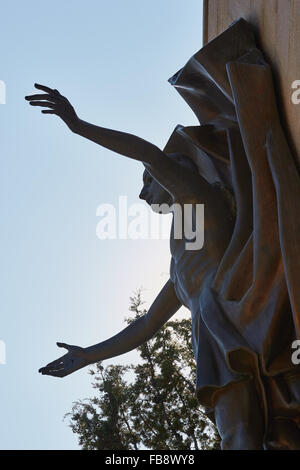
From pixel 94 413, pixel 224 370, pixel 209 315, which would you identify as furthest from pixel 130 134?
pixel 94 413

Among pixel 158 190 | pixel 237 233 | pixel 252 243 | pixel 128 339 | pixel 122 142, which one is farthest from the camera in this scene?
pixel 128 339

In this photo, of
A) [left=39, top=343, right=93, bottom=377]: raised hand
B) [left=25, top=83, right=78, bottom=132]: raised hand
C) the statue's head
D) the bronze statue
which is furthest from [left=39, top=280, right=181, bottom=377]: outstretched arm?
[left=25, top=83, right=78, bottom=132]: raised hand

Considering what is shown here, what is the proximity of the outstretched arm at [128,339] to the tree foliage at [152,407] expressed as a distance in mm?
4989

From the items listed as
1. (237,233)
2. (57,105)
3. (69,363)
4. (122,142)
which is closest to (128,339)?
(69,363)

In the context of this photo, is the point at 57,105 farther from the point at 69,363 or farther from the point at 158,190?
the point at 69,363

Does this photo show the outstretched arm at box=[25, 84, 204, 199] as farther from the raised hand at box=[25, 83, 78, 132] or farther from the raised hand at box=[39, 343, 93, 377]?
the raised hand at box=[39, 343, 93, 377]

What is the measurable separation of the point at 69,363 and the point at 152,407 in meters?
5.62

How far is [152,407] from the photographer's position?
12.8m

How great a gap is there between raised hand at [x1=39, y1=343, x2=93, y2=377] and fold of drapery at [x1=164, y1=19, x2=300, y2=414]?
1.52 m

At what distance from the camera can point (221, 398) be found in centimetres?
586

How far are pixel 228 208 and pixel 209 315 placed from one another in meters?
0.99

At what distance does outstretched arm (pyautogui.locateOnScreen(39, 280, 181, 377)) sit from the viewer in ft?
24.0

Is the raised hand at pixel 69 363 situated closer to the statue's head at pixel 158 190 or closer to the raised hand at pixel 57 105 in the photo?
the statue's head at pixel 158 190

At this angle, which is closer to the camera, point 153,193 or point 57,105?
point 57,105
